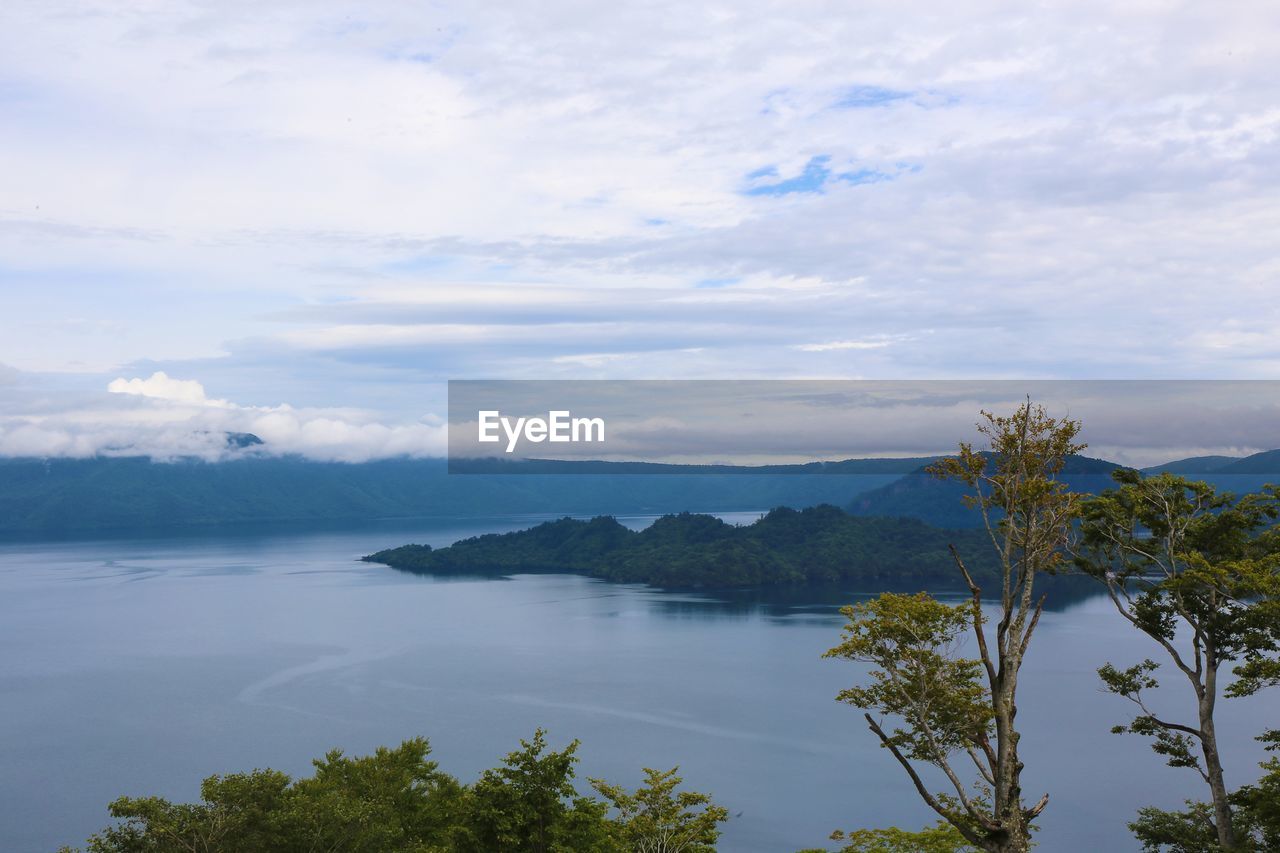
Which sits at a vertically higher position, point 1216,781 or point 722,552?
point 1216,781

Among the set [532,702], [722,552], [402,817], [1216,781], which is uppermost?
[1216,781]

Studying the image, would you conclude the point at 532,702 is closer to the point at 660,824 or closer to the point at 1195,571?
the point at 660,824

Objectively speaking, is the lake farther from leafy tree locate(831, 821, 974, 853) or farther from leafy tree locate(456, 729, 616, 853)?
leafy tree locate(456, 729, 616, 853)

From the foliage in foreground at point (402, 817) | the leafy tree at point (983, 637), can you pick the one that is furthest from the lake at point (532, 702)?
the leafy tree at point (983, 637)

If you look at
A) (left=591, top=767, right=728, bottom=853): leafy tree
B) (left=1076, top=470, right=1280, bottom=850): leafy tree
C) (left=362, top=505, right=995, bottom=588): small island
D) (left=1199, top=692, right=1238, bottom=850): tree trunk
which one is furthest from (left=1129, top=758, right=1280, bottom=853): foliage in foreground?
(left=362, top=505, right=995, bottom=588): small island

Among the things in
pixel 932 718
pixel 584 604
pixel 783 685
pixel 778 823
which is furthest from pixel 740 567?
pixel 932 718

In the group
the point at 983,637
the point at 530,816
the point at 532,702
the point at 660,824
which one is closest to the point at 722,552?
the point at 532,702
